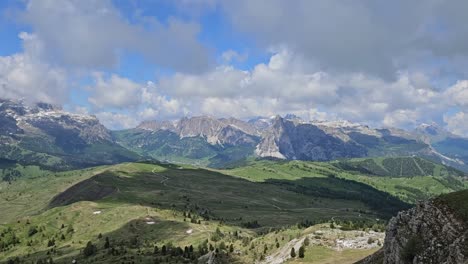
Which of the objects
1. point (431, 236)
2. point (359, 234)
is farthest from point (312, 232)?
point (431, 236)

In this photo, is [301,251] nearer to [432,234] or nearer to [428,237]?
[428,237]

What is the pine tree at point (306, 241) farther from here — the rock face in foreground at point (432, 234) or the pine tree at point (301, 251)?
the rock face in foreground at point (432, 234)

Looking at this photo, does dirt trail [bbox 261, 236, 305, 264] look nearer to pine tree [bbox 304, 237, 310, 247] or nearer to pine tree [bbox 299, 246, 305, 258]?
pine tree [bbox 304, 237, 310, 247]

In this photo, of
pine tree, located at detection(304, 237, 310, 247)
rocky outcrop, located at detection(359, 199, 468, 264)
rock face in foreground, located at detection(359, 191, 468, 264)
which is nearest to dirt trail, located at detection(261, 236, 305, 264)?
pine tree, located at detection(304, 237, 310, 247)

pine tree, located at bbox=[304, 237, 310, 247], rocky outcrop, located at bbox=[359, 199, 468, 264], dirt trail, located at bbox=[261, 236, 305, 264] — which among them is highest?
rocky outcrop, located at bbox=[359, 199, 468, 264]

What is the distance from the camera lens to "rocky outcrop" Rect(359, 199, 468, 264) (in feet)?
138

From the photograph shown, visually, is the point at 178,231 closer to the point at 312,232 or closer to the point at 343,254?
the point at 312,232

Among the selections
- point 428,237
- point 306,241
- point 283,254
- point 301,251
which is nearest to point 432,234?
point 428,237

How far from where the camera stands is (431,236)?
1786 inches

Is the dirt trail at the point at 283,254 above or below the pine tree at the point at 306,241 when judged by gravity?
below

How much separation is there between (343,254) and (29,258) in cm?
16038

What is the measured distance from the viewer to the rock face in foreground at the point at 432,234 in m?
42.1

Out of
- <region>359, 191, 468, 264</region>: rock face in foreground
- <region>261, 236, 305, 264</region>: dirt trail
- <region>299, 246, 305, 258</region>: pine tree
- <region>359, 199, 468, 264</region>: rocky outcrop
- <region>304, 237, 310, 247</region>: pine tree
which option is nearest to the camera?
<region>359, 199, 468, 264</region>: rocky outcrop

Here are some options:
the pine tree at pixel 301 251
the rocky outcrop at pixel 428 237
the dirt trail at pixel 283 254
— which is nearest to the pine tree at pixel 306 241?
the dirt trail at pixel 283 254
